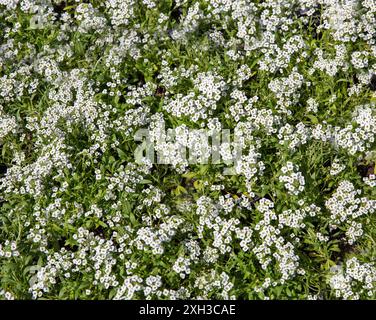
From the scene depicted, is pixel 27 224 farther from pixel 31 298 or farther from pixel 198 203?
pixel 198 203

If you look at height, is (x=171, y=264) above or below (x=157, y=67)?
below

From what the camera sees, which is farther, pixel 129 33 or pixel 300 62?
pixel 129 33

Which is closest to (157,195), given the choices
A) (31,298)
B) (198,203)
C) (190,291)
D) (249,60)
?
(198,203)

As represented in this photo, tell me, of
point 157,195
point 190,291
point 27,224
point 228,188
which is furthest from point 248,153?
point 27,224
